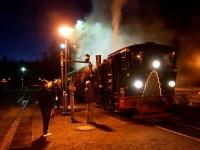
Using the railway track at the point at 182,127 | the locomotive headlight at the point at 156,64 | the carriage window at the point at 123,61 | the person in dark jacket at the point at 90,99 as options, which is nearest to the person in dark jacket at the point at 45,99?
the person in dark jacket at the point at 90,99

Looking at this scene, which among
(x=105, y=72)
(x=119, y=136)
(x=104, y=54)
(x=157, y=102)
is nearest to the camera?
(x=119, y=136)

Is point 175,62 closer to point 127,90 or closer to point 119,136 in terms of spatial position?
point 127,90

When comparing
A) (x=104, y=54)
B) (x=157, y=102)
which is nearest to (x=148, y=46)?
(x=157, y=102)

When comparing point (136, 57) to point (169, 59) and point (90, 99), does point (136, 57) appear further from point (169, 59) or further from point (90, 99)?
point (90, 99)

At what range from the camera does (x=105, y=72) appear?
1825cm

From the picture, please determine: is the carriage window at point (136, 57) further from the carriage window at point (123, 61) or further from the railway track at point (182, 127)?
the railway track at point (182, 127)

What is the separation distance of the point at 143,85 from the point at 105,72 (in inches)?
165

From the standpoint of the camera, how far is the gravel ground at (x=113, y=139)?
8828 mm

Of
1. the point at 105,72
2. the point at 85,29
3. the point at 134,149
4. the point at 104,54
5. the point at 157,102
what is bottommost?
the point at 134,149

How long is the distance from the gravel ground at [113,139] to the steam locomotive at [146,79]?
68.1 inches

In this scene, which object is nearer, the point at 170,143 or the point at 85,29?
the point at 170,143

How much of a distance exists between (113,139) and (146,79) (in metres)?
5.34

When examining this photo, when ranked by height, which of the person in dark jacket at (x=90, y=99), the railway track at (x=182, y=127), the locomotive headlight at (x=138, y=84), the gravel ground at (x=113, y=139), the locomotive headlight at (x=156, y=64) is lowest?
the gravel ground at (x=113, y=139)

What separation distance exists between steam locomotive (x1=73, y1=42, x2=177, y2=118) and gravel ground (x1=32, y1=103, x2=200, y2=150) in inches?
68.1
